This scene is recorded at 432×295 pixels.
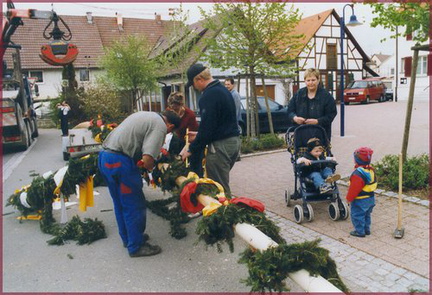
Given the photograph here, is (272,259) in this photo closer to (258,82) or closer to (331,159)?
(331,159)

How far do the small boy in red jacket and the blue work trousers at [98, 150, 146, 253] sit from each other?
8.01 feet

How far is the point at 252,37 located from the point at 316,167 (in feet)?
19.6

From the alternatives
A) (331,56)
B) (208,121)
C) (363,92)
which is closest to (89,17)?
(331,56)

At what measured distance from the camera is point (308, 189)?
5527 mm

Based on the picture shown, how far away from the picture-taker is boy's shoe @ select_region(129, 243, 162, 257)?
454cm

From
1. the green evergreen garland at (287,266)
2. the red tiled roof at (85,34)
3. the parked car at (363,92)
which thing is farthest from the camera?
the red tiled roof at (85,34)

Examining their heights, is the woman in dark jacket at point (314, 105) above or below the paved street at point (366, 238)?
above

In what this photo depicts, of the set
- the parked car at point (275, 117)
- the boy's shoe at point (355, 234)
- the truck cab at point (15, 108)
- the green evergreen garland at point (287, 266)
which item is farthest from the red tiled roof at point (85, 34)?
the green evergreen garland at point (287, 266)

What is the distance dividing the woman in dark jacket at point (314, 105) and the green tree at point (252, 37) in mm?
4949

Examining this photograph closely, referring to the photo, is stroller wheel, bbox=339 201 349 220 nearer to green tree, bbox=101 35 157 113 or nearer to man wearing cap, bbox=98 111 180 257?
man wearing cap, bbox=98 111 180 257

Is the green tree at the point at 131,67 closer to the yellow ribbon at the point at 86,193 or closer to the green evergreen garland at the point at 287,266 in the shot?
the yellow ribbon at the point at 86,193

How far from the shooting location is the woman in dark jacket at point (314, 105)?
5828 mm

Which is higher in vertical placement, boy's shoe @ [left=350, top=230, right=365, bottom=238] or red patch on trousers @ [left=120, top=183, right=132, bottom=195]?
red patch on trousers @ [left=120, top=183, right=132, bottom=195]

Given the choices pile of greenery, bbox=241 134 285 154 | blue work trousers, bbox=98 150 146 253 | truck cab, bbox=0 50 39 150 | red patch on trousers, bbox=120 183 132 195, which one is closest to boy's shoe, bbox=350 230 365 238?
blue work trousers, bbox=98 150 146 253
